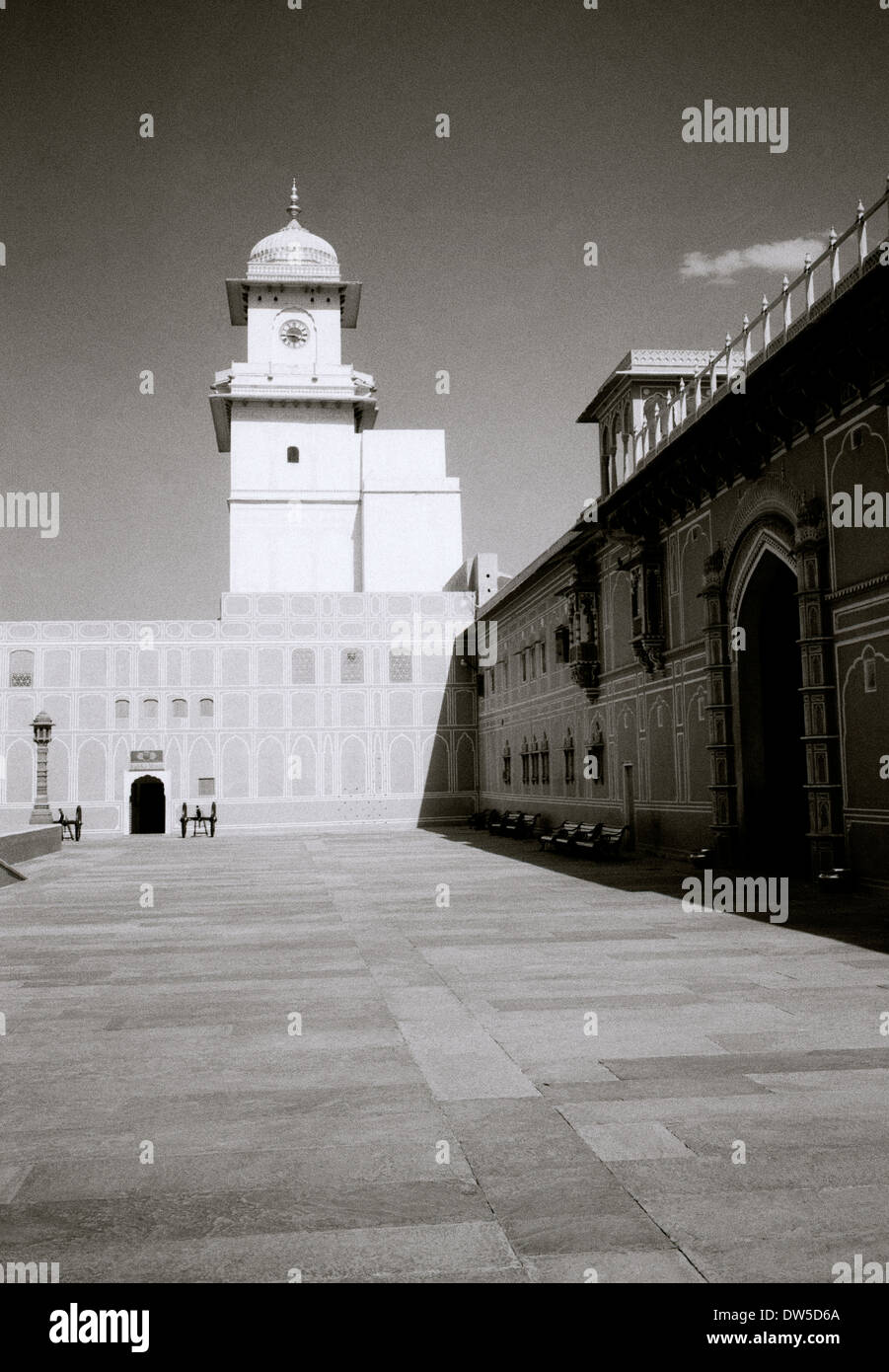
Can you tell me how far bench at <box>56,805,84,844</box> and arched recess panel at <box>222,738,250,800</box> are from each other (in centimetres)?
502

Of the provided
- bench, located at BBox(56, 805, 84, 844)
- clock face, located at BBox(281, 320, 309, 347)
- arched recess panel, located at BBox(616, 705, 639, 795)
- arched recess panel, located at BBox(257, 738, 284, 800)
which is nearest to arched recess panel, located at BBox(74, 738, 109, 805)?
bench, located at BBox(56, 805, 84, 844)

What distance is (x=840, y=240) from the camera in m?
13.3

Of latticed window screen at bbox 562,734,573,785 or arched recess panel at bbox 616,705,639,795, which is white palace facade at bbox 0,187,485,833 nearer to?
latticed window screen at bbox 562,734,573,785

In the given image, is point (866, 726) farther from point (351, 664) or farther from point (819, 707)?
point (351, 664)

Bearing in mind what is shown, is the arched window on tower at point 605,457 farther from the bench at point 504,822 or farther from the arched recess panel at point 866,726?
the arched recess panel at point 866,726

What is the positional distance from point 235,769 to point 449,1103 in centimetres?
3569

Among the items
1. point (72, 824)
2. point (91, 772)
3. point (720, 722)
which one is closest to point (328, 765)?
point (91, 772)

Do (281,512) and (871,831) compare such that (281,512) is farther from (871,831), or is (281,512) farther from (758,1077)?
(758,1077)

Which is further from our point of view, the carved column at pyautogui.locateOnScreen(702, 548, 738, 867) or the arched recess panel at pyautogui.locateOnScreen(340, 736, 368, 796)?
the arched recess panel at pyautogui.locateOnScreen(340, 736, 368, 796)

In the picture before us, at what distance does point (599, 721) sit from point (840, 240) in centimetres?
1413

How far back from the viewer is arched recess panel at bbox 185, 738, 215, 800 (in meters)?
40.1

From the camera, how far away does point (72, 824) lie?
35.4m

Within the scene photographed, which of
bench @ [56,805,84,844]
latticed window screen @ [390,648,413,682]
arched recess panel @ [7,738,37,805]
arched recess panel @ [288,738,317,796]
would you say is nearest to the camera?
bench @ [56,805,84,844]
